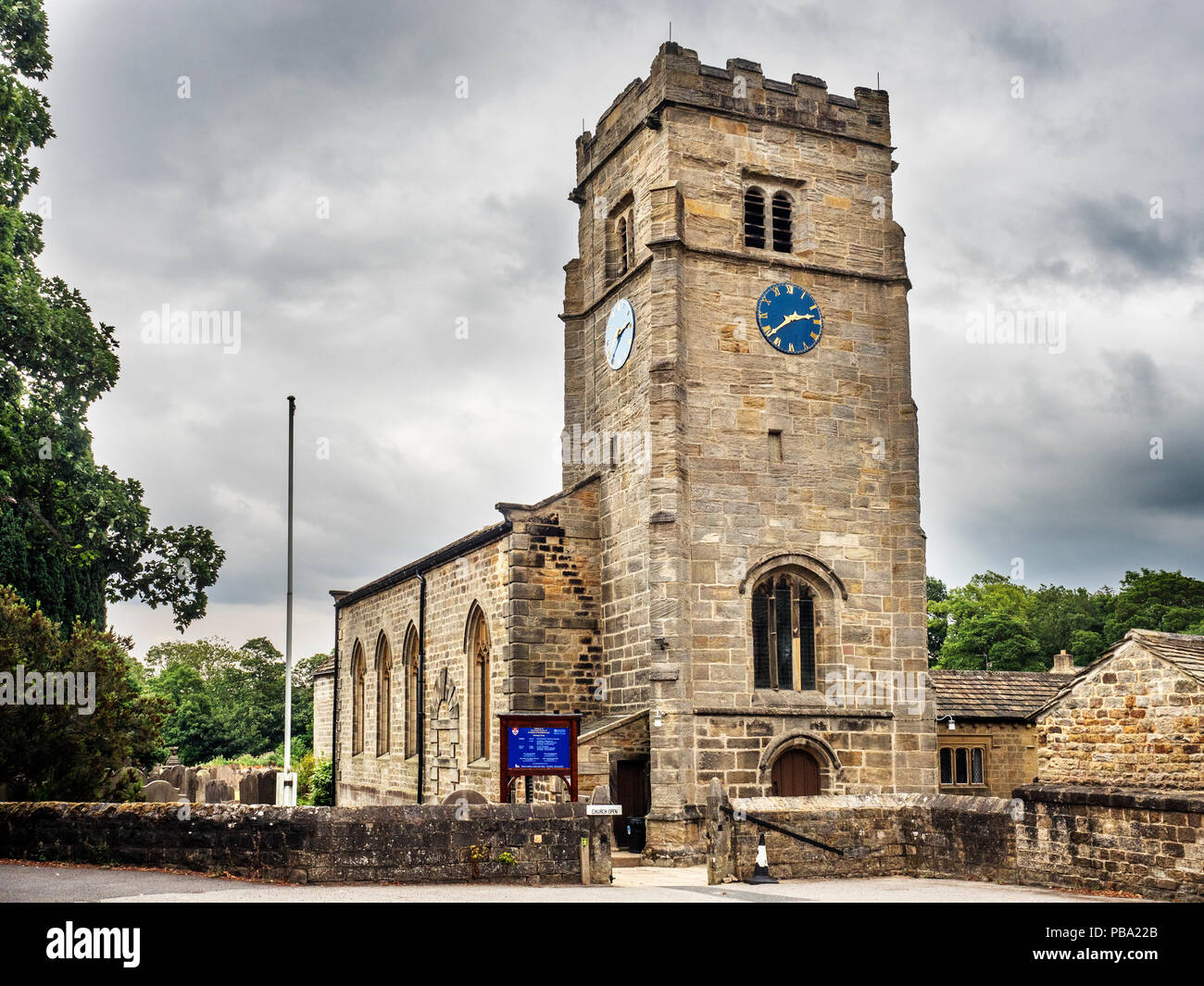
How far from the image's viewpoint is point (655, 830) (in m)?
22.6

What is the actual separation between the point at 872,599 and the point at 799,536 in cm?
205

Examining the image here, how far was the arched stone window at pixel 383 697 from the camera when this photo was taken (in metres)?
36.2

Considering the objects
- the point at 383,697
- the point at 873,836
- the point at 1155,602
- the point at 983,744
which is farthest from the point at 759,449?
the point at 1155,602

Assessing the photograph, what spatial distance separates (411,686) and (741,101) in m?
17.6

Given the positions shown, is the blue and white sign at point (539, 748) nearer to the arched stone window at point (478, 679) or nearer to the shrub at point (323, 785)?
the arched stone window at point (478, 679)

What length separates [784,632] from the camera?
82.2ft

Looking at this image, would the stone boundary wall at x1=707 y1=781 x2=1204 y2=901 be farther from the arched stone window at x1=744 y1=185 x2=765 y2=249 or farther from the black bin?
the arched stone window at x1=744 y1=185 x2=765 y2=249

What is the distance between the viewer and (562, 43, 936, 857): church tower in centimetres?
2389

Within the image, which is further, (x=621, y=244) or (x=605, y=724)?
(x=621, y=244)

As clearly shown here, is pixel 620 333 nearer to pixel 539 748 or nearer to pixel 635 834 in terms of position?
pixel 635 834

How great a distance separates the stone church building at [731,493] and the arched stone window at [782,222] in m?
0.05

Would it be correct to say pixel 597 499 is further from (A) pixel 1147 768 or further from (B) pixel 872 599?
(A) pixel 1147 768

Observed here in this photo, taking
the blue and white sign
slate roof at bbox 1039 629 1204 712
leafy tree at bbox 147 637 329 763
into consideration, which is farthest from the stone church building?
leafy tree at bbox 147 637 329 763
